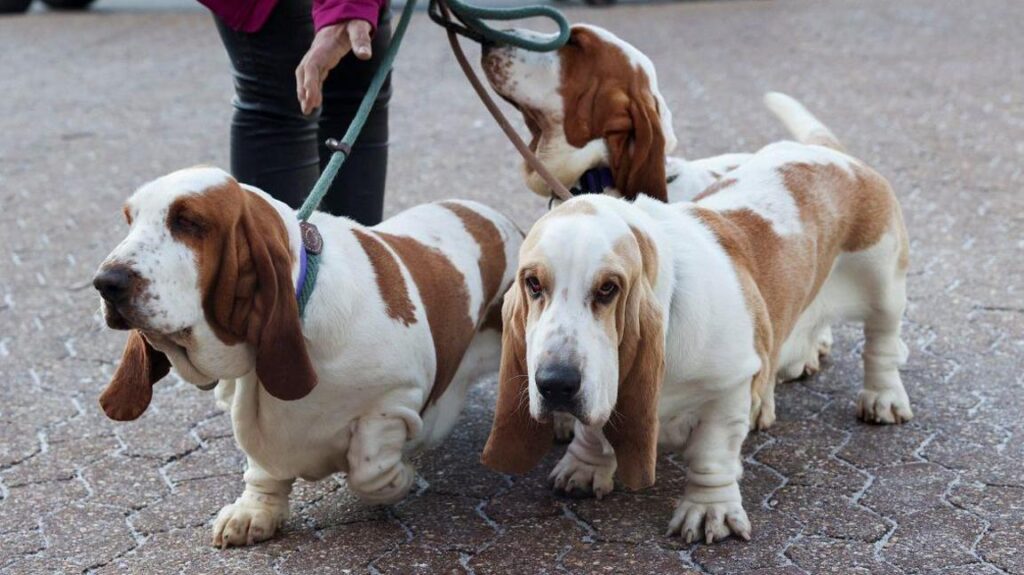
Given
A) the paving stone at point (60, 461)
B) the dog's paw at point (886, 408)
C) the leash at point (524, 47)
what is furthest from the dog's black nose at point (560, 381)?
the paving stone at point (60, 461)

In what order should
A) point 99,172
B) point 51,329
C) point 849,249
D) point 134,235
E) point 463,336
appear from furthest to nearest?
point 99,172 → point 51,329 → point 849,249 → point 463,336 → point 134,235

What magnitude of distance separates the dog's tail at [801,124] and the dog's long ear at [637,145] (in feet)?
2.26

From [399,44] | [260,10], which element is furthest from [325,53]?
[260,10]

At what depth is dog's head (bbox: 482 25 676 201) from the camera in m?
3.90

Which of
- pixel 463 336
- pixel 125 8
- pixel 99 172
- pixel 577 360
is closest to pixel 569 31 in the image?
pixel 463 336

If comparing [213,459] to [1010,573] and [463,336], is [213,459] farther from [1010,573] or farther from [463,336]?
[1010,573]

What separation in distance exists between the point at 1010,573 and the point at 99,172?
578cm

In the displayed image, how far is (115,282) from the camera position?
8.75 ft

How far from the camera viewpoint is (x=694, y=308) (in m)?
3.17

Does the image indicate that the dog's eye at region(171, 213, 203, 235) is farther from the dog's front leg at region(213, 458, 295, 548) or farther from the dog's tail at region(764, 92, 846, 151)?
the dog's tail at region(764, 92, 846, 151)

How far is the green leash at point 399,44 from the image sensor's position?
312cm

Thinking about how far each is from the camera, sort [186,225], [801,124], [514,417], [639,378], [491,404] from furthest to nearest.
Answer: [801,124], [491,404], [514,417], [639,378], [186,225]

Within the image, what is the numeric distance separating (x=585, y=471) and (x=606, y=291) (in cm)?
87

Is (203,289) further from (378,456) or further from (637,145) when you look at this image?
(637,145)
